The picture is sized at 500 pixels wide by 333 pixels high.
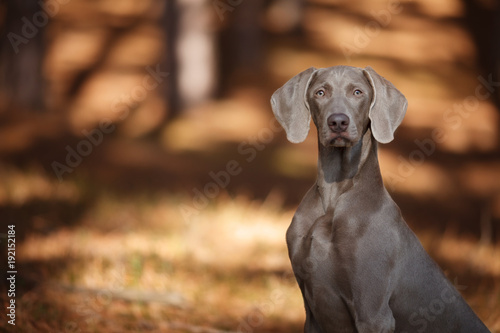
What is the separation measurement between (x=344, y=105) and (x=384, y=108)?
21cm

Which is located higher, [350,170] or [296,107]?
[296,107]

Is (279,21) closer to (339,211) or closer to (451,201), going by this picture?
(451,201)

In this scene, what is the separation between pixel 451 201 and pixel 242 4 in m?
5.35

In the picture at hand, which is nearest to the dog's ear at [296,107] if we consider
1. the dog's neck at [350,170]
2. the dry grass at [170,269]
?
the dog's neck at [350,170]

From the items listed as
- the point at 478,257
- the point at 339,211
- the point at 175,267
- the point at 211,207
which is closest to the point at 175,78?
the point at 211,207

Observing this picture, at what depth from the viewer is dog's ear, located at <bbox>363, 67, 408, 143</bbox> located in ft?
9.93

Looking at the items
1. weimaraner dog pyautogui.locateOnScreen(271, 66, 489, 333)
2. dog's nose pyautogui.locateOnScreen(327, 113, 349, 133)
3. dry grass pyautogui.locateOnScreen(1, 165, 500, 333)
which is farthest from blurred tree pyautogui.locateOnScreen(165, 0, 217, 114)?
dog's nose pyautogui.locateOnScreen(327, 113, 349, 133)

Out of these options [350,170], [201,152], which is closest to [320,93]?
[350,170]

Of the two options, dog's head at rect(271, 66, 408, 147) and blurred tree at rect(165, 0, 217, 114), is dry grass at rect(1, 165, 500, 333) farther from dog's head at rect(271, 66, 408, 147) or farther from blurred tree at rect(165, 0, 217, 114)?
blurred tree at rect(165, 0, 217, 114)

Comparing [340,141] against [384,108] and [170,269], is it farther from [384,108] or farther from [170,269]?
[170,269]

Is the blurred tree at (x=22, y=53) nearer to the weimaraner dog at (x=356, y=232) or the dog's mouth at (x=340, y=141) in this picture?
the weimaraner dog at (x=356, y=232)

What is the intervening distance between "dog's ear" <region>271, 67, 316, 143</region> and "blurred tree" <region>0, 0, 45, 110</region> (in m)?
5.37

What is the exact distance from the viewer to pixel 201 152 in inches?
326

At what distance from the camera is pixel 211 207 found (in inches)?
245
